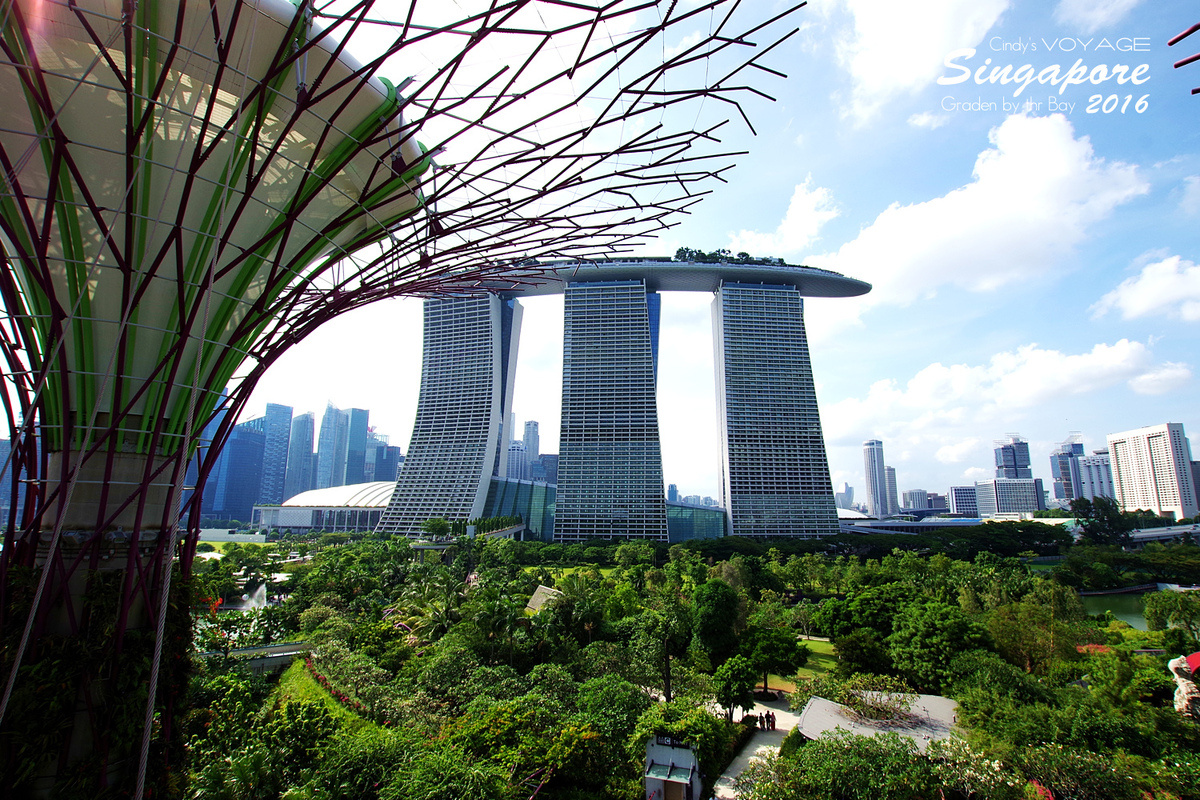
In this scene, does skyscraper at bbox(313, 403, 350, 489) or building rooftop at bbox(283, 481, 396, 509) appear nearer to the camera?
building rooftop at bbox(283, 481, 396, 509)

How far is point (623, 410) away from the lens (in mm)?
62500

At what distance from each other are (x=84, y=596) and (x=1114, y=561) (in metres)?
64.9

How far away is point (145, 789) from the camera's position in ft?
23.7

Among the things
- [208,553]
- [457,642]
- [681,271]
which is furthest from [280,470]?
[457,642]

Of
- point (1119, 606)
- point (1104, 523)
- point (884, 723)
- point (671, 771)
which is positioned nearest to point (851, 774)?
point (671, 771)

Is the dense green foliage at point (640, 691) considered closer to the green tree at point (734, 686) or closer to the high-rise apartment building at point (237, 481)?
the green tree at point (734, 686)

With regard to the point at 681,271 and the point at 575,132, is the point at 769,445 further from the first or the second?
the point at 575,132

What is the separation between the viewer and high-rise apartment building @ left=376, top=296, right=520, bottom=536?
6028 centimetres

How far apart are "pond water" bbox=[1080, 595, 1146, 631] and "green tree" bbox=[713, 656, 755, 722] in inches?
1338

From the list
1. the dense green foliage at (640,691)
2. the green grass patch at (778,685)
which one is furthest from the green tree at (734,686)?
the green grass patch at (778,685)

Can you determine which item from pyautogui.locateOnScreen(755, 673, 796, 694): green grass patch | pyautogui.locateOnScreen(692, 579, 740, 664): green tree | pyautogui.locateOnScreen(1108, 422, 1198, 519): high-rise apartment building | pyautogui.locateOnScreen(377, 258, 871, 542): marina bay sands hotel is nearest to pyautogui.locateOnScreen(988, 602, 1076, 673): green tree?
pyautogui.locateOnScreen(755, 673, 796, 694): green grass patch

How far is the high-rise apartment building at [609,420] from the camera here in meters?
59.7

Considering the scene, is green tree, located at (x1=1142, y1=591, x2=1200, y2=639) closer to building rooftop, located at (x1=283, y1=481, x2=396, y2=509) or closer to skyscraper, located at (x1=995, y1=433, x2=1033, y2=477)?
building rooftop, located at (x1=283, y1=481, x2=396, y2=509)

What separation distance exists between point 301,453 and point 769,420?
121144 mm
